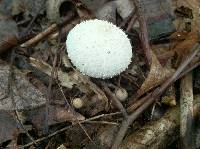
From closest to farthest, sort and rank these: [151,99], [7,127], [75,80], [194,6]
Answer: [7,127]
[151,99]
[75,80]
[194,6]

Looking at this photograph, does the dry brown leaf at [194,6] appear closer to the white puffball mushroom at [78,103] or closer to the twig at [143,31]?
the twig at [143,31]

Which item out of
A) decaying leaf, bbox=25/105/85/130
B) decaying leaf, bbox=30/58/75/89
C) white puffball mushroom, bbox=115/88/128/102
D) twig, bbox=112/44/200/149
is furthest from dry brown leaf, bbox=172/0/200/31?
decaying leaf, bbox=25/105/85/130

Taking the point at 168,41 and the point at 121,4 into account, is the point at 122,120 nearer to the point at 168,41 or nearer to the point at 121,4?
the point at 168,41

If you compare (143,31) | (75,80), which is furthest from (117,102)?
(143,31)

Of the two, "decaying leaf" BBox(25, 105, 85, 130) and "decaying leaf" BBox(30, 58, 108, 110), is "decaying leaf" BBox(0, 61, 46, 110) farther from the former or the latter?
"decaying leaf" BBox(30, 58, 108, 110)

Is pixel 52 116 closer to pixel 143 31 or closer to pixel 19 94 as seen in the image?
pixel 19 94

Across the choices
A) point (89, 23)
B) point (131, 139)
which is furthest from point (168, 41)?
point (131, 139)
